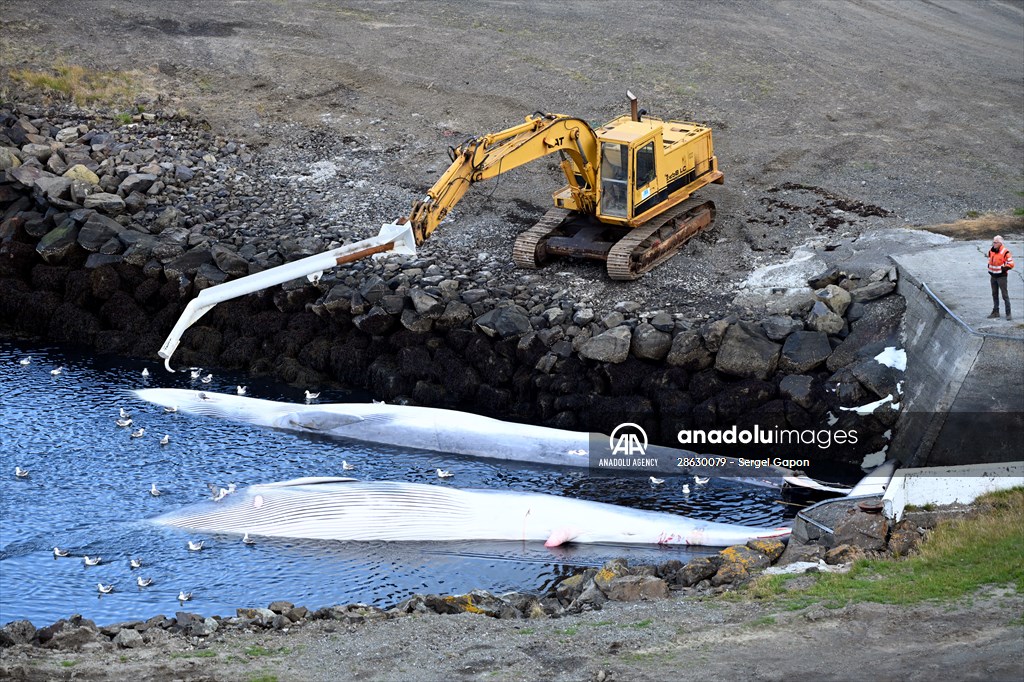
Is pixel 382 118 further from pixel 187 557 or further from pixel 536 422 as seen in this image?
pixel 187 557

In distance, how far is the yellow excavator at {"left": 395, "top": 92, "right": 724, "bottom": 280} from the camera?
85.1 feet

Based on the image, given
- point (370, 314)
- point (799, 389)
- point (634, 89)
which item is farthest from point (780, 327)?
point (634, 89)

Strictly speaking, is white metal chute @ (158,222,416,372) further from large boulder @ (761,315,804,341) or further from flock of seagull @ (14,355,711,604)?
large boulder @ (761,315,804,341)

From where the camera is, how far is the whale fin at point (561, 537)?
2112 centimetres

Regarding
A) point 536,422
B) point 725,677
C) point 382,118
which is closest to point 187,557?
point 536,422

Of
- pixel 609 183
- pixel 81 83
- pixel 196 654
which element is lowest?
pixel 196 654

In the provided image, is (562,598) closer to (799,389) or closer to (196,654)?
(196,654)

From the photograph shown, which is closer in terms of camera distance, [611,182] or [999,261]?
[999,261]

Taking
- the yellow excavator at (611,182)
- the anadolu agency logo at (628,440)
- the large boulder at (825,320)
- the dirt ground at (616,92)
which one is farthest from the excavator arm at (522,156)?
the large boulder at (825,320)

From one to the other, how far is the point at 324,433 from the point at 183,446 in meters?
2.75

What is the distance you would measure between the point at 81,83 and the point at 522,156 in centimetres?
1668

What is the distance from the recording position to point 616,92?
35.6 metres

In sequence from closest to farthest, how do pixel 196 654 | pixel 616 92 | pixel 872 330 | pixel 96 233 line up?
pixel 196 654 → pixel 872 330 → pixel 96 233 → pixel 616 92

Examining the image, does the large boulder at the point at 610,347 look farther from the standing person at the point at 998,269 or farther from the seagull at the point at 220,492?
the seagull at the point at 220,492
